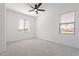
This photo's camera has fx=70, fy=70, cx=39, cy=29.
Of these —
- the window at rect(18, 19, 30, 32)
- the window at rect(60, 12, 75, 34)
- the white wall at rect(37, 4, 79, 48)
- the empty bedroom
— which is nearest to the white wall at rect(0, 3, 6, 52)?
the empty bedroom

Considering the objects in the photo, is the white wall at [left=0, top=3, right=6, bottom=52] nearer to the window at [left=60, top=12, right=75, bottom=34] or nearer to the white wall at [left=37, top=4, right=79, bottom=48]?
the white wall at [left=37, top=4, right=79, bottom=48]

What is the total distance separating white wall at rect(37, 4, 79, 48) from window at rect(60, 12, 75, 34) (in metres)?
0.23

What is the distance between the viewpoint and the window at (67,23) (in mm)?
4195

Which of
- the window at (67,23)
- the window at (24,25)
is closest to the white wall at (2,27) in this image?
the window at (24,25)

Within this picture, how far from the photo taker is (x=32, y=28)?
304 inches

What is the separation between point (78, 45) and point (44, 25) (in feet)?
11.9

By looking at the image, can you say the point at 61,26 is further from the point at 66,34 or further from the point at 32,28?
the point at 32,28

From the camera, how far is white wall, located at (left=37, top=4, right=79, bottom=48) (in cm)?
400

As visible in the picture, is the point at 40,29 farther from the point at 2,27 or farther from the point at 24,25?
the point at 2,27

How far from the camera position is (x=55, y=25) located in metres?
5.37

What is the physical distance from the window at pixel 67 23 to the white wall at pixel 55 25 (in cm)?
23

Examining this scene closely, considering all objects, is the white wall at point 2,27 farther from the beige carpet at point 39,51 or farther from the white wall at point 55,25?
the white wall at point 55,25

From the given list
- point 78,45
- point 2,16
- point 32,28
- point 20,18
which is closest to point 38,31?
point 32,28

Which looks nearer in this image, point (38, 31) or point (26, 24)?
point (26, 24)
